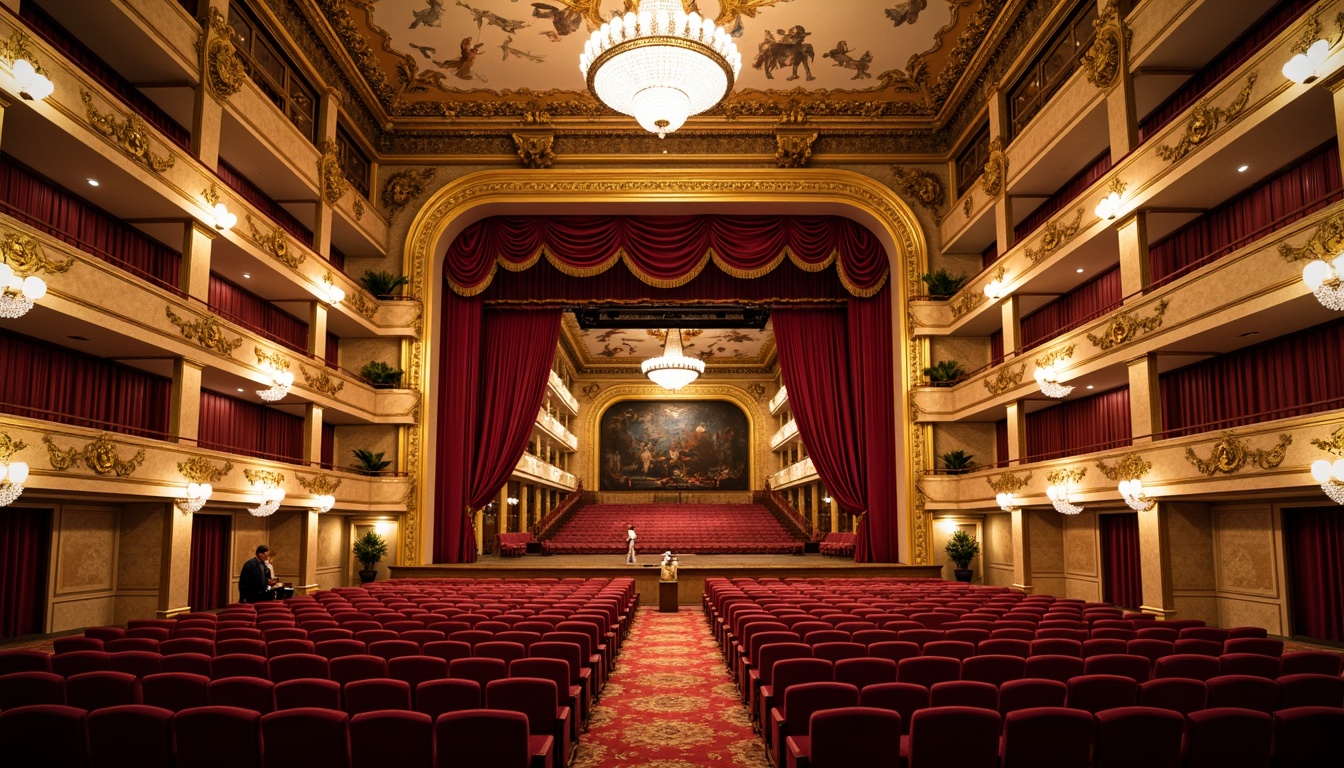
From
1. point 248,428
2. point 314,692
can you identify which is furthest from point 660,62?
point 248,428

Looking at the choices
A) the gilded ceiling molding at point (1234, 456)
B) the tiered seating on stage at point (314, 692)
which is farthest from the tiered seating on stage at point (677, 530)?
the tiered seating on stage at point (314, 692)

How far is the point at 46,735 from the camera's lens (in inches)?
160

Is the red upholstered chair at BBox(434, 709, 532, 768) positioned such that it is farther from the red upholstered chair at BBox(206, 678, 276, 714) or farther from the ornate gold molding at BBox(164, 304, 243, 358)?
the ornate gold molding at BBox(164, 304, 243, 358)

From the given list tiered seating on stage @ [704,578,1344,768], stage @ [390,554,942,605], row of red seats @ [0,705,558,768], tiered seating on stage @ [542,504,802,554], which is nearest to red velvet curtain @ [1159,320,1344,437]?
tiered seating on stage @ [704,578,1344,768]

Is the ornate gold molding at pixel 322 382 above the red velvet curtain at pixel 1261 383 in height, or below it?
above

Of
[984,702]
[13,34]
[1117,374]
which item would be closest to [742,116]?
[1117,374]

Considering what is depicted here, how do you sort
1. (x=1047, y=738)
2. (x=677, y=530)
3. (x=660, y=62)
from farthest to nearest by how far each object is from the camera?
(x=677, y=530)
(x=660, y=62)
(x=1047, y=738)

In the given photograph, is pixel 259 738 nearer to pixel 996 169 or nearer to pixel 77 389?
pixel 77 389

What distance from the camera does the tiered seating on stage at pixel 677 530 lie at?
27203 millimetres

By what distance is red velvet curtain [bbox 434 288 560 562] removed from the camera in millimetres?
19141

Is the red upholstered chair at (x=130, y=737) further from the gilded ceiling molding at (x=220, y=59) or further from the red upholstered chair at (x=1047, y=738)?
the gilded ceiling molding at (x=220, y=59)

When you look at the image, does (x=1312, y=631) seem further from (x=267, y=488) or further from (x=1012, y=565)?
(x=267, y=488)

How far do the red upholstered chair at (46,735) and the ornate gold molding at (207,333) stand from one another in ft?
27.6

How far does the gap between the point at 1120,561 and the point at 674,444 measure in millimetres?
27250
